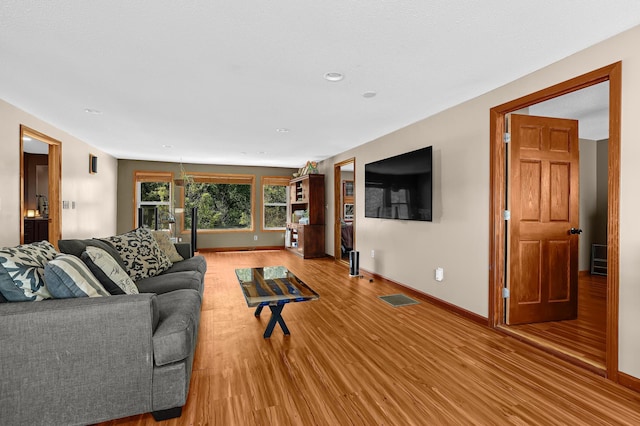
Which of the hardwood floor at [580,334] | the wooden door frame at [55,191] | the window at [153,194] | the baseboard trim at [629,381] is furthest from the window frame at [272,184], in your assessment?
the baseboard trim at [629,381]

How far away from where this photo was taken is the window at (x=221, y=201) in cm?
842

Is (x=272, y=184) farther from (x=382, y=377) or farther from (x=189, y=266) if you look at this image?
(x=382, y=377)

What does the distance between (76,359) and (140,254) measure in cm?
182

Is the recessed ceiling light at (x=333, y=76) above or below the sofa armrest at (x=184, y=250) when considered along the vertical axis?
above

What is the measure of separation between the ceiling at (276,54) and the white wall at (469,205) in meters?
0.14

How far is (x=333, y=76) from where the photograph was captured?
2.85m

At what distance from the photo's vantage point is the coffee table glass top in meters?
2.62

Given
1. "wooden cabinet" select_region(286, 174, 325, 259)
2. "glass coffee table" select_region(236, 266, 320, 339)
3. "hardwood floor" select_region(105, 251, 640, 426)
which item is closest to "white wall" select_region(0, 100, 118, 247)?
"hardwood floor" select_region(105, 251, 640, 426)

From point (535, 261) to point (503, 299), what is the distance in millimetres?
506

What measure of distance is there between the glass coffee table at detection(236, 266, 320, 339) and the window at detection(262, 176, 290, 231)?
531cm

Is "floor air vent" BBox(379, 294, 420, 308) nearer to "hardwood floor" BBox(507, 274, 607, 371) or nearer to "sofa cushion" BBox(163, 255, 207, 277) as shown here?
"hardwood floor" BBox(507, 274, 607, 371)

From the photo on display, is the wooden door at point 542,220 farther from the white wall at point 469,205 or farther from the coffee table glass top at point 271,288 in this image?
the coffee table glass top at point 271,288

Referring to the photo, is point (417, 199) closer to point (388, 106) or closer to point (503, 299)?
point (388, 106)

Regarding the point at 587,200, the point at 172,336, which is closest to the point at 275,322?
A: the point at 172,336
